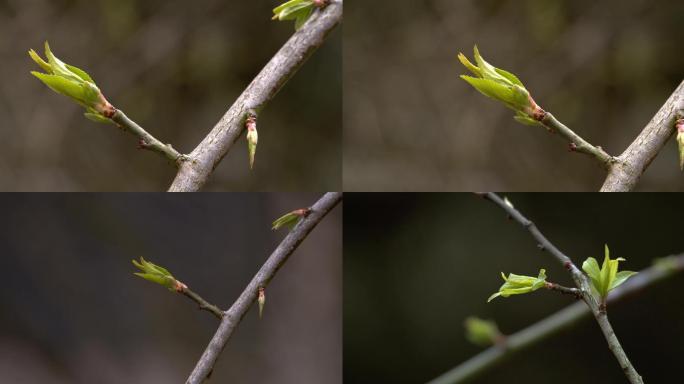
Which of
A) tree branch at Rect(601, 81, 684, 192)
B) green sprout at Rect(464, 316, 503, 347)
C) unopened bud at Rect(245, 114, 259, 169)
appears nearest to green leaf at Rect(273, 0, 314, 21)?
unopened bud at Rect(245, 114, 259, 169)

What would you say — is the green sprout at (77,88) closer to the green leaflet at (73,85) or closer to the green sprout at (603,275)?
the green leaflet at (73,85)

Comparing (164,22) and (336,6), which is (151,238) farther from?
(336,6)

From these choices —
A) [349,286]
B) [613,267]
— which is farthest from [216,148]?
[349,286]

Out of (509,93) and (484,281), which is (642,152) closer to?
(509,93)

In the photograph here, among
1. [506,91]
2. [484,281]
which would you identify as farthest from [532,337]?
[484,281]

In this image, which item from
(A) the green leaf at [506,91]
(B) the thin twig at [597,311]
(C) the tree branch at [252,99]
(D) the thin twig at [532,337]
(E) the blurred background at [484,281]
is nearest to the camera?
(D) the thin twig at [532,337]

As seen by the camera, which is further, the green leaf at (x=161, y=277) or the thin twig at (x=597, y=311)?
the green leaf at (x=161, y=277)

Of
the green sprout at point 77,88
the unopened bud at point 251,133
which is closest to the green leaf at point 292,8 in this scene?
the unopened bud at point 251,133

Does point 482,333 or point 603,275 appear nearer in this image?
point 482,333
